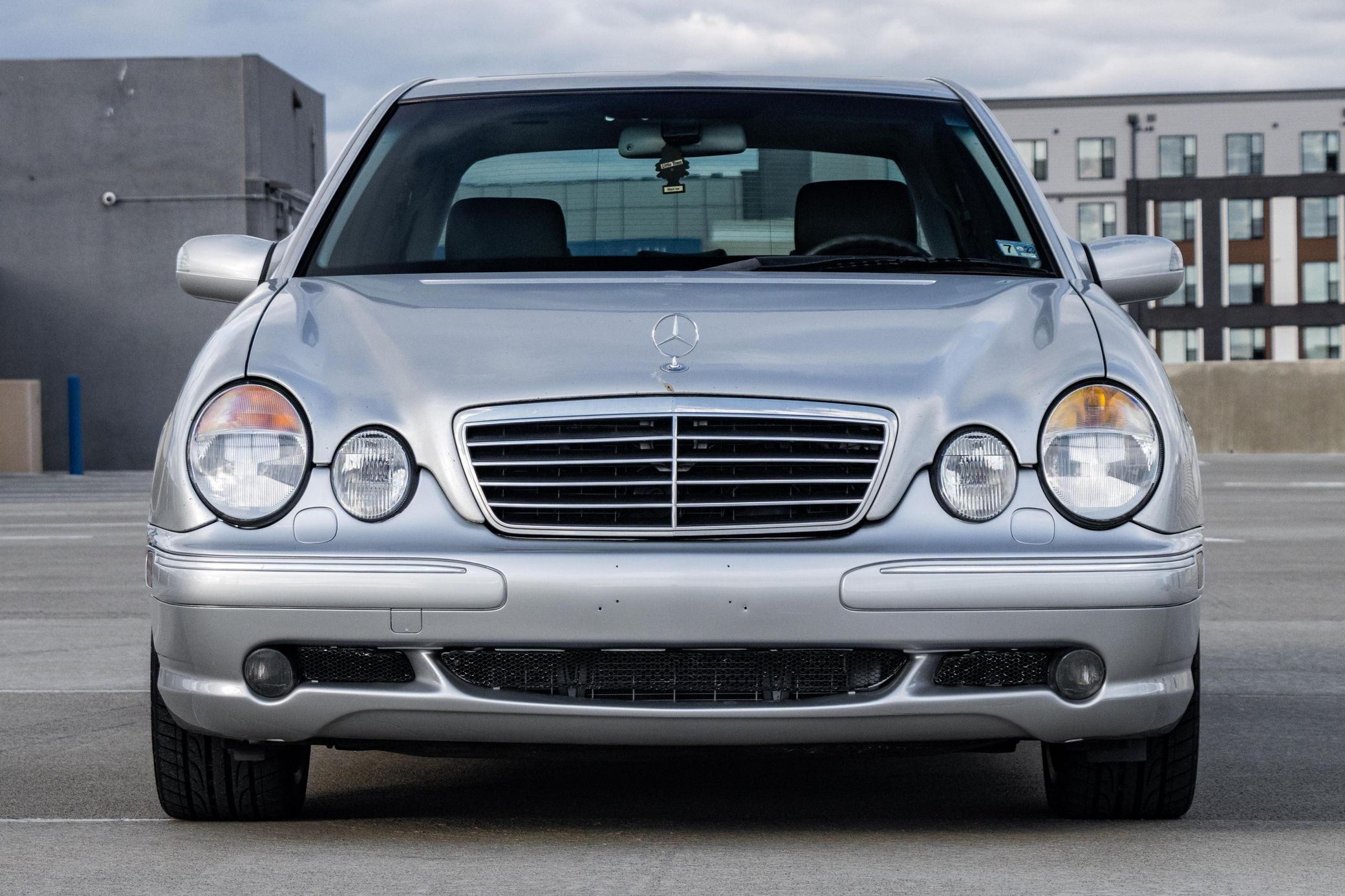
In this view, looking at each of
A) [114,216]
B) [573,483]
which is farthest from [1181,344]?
[573,483]

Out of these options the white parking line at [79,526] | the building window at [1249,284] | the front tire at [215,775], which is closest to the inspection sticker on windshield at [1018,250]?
the front tire at [215,775]

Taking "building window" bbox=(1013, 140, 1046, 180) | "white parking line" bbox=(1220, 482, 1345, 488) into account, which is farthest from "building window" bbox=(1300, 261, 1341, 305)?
"white parking line" bbox=(1220, 482, 1345, 488)

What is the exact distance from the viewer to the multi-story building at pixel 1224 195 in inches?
2761

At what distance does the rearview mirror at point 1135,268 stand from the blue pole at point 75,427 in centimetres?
2397

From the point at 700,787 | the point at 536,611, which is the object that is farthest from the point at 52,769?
the point at 536,611

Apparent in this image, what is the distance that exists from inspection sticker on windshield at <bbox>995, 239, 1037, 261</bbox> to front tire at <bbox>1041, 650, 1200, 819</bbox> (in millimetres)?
1093

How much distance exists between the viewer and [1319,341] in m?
70.7

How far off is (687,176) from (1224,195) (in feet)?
227

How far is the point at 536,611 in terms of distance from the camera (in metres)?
3.30

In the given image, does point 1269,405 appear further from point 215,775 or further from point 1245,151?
point 1245,151

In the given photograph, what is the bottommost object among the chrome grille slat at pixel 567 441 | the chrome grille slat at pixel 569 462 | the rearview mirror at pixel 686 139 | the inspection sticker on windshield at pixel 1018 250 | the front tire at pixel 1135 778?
the front tire at pixel 1135 778

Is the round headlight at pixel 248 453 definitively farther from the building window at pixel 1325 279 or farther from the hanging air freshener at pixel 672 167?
the building window at pixel 1325 279

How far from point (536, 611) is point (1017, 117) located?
70444mm

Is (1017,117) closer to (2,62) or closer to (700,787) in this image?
(2,62)
